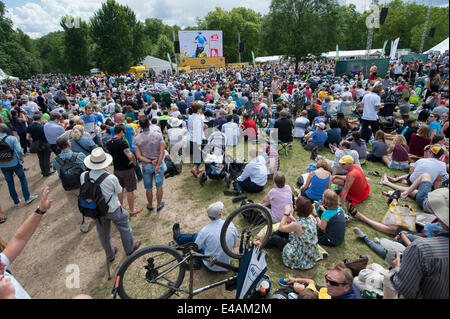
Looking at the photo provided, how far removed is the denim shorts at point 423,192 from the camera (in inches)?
187

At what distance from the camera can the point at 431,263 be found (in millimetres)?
1729

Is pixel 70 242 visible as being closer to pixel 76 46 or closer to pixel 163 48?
pixel 76 46

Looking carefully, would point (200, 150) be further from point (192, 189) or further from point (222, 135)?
point (192, 189)

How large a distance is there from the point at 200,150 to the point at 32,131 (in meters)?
4.70

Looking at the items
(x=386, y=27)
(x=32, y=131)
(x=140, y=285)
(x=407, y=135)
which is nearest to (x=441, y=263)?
(x=140, y=285)

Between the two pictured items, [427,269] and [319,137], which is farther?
[319,137]

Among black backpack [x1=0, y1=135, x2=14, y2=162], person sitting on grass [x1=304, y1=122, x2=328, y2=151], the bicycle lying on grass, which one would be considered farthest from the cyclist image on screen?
the bicycle lying on grass

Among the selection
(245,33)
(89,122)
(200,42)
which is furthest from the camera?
(245,33)

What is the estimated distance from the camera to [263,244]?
3812 mm

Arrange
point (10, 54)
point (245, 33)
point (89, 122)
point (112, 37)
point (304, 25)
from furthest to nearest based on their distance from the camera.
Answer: point (245, 33), point (10, 54), point (112, 37), point (304, 25), point (89, 122)

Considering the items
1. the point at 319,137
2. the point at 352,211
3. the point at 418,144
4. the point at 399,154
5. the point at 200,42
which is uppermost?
the point at 200,42

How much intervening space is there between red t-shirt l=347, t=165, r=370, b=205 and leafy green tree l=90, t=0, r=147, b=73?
4298 centimetres

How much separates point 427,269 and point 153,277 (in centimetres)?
281

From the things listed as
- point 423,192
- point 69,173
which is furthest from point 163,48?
point 423,192
